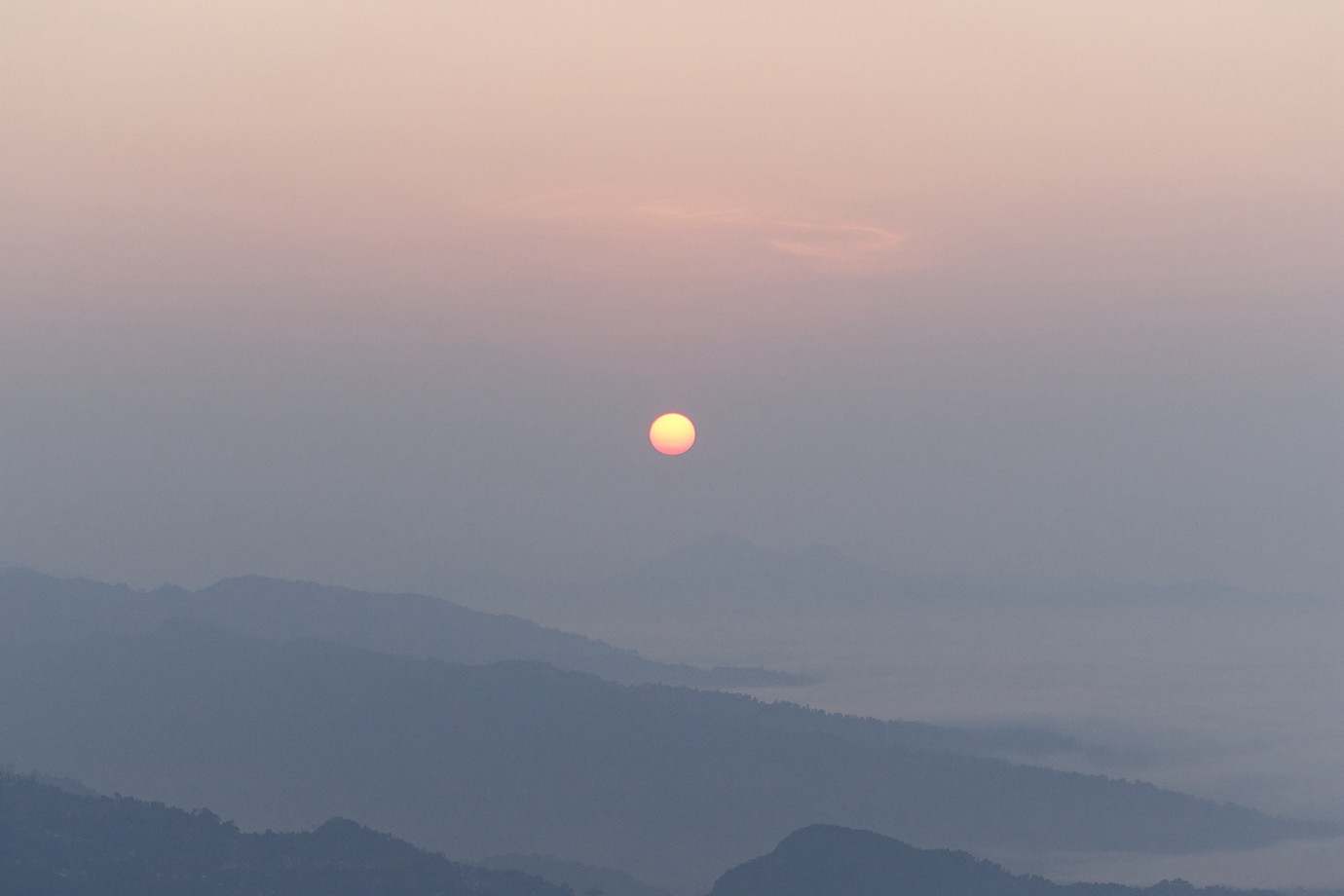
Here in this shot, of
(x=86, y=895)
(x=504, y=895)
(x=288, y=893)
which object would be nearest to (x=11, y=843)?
(x=86, y=895)

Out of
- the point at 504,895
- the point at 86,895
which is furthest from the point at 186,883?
the point at 504,895

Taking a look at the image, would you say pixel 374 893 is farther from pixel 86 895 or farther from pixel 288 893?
pixel 86 895

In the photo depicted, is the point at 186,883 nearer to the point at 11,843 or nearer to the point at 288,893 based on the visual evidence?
the point at 288,893

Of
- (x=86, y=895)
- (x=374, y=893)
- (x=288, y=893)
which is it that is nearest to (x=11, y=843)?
(x=86, y=895)

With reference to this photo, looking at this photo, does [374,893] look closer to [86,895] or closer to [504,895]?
[504,895]

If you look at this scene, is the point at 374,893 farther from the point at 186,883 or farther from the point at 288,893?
the point at 186,883

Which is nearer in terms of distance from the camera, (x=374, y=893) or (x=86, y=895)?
(x=86, y=895)
